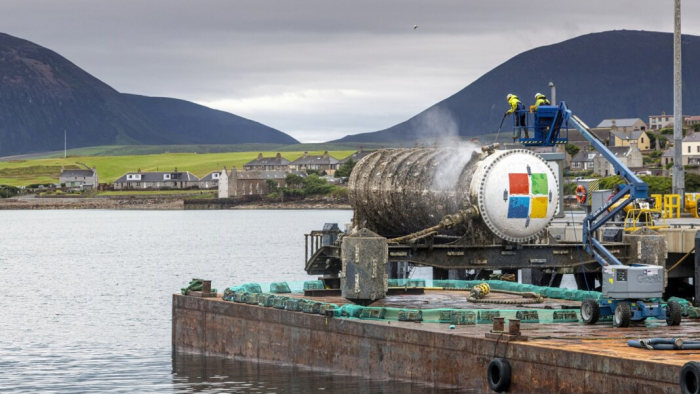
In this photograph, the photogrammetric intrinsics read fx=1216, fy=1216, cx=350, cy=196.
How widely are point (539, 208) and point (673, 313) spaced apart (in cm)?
775

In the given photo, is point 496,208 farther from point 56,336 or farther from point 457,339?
point 56,336

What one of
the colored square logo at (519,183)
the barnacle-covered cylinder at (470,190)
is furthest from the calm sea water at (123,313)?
the colored square logo at (519,183)

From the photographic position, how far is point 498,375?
74.9ft

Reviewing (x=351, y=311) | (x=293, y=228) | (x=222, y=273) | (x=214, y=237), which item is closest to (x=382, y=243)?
(x=351, y=311)

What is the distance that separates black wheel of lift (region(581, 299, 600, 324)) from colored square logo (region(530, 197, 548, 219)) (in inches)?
275

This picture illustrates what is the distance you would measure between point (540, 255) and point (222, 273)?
159 feet

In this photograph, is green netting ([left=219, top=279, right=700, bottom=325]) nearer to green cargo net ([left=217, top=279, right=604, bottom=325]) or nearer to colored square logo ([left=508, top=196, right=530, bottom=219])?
green cargo net ([left=217, top=279, right=604, bottom=325])

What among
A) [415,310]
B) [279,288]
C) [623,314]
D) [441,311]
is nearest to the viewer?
[623,314]

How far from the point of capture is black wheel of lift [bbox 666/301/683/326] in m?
25.7

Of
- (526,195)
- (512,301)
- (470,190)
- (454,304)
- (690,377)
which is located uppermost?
(470,190)

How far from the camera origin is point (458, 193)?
3334 centimetres

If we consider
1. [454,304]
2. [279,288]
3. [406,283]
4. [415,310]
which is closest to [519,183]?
[454,304]

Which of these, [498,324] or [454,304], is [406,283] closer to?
[454,304]

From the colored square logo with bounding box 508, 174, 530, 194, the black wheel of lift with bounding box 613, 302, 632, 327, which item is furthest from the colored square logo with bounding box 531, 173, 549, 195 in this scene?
the black wheel of lift with bounding box 613, 302, 632, 327
